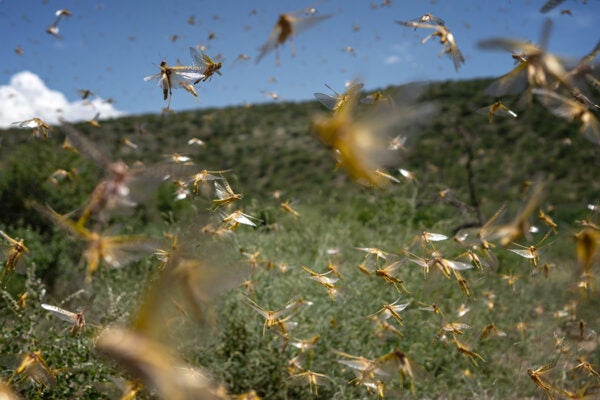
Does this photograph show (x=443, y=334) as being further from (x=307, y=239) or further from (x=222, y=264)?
(x=307, y=239)

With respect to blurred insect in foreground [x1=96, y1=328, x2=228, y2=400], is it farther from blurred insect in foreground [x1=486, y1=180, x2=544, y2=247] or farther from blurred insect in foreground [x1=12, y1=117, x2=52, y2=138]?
blurred insect in foreground [x1=12, y1=117, x2=52, y2=138]

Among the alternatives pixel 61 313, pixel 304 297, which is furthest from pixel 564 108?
pixel 304 297

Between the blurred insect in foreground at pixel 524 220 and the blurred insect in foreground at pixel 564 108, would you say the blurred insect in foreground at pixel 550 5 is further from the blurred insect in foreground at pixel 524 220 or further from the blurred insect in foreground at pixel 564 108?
the blurred insect in foreground at pixel 524 220

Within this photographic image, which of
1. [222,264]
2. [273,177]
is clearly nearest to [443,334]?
[222,264]

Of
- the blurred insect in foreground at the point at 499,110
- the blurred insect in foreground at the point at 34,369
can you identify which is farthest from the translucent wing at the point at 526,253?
the blurred insect in foreground at the point at 34,369

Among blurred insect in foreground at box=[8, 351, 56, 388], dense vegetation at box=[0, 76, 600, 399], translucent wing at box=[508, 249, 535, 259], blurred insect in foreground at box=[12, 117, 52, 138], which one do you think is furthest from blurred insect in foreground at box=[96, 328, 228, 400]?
blurred insect in foreground at box=[12, 117, 52, 138]

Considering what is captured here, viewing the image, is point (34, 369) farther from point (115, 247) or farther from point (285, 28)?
point (285, 28)
